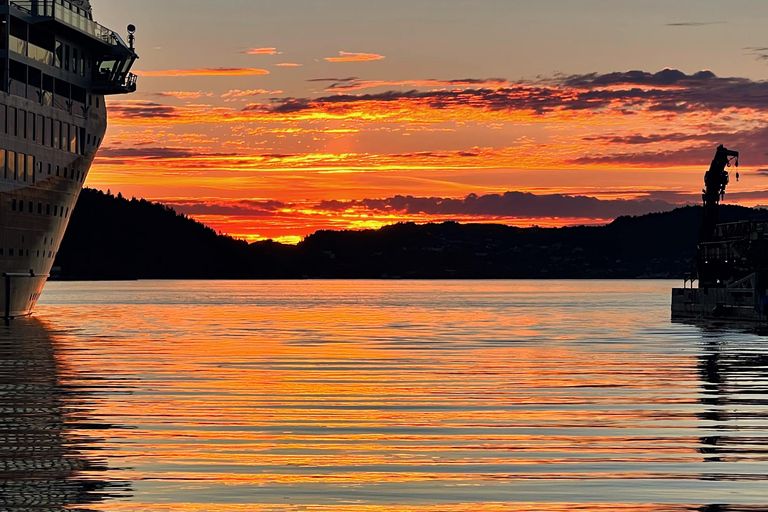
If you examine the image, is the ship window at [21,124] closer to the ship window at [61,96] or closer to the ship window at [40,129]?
the ship window at [40,129]

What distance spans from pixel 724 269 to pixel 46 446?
275 feet

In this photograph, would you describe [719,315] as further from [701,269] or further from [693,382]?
[693,382]

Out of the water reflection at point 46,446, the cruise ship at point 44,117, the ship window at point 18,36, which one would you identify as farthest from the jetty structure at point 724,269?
the water reflection at point 46,446

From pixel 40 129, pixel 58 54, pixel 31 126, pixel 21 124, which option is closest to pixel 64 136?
pixel 40 129

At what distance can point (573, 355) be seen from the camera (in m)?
53.0

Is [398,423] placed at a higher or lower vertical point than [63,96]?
lower

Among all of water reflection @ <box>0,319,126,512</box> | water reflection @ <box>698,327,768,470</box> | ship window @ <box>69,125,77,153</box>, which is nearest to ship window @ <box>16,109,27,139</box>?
ship window @ <box>69,125,77,153</box>

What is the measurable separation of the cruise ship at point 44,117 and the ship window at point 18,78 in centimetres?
6

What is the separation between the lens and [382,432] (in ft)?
79.2

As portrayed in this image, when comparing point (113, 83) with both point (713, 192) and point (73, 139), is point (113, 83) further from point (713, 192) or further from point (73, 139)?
point (713, 192)

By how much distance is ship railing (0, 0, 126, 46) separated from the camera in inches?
3049

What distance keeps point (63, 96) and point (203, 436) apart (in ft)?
209

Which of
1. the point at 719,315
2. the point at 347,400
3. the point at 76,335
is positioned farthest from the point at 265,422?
the point at 719,315

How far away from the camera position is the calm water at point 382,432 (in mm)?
16625
